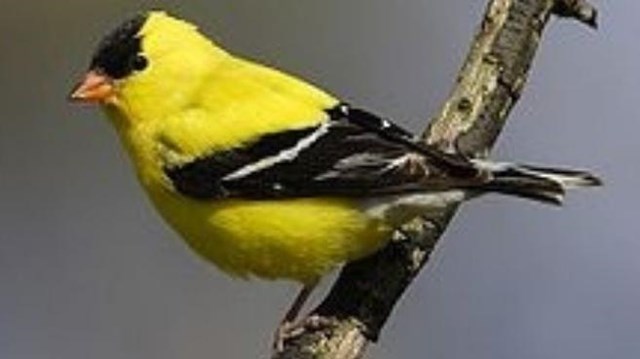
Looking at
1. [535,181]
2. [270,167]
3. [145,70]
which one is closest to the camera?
[535,181]

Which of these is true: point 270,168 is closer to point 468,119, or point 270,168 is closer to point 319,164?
point 319,164

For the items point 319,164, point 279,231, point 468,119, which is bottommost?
point 279,231

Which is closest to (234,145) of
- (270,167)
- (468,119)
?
(270,167)

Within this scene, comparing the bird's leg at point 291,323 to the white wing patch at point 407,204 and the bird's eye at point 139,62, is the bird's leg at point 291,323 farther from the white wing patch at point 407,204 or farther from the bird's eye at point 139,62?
the bird's eye at point 139,62

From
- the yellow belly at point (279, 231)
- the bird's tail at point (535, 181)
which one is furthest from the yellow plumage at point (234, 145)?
the bird's tail at point (535, 181)

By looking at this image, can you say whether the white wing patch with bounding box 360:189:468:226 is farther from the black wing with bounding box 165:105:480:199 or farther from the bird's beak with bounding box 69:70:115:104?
the bird's beak with bounding box 69:70:115:104

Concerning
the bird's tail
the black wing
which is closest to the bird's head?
the black wing
